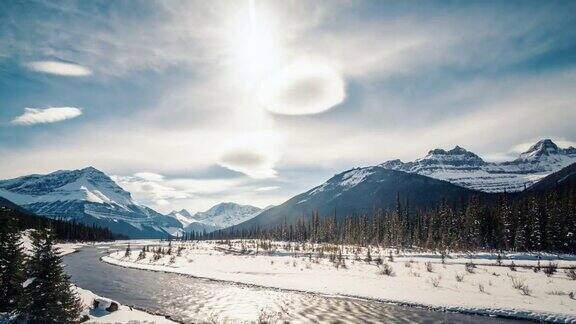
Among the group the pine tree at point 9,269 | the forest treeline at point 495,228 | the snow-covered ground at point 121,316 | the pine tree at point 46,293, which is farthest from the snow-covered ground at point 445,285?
the forest treeline at point 495,228

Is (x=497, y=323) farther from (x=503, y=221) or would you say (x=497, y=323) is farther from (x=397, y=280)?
(x=503, y=221)

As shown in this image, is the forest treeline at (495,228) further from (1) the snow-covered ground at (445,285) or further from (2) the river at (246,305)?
(2) the river at (246,305)

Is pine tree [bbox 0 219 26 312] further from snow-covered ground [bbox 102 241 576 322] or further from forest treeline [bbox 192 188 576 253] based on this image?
forest treeline [bbox 192 188 576 253]

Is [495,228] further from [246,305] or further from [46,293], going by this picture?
[46,293]

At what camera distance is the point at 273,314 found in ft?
77.3

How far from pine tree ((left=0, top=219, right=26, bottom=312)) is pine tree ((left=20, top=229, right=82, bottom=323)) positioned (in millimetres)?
3436

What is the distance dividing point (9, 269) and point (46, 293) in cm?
602

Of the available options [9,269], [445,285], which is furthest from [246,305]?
[445,285]

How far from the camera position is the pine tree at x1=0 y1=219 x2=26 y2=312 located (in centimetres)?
2297

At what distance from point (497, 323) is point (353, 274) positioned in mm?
20706

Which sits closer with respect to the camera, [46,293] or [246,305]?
[46,293]

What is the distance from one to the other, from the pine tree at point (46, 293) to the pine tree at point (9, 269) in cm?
344

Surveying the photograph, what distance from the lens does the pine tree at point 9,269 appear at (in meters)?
23.0

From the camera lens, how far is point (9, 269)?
23.7m
